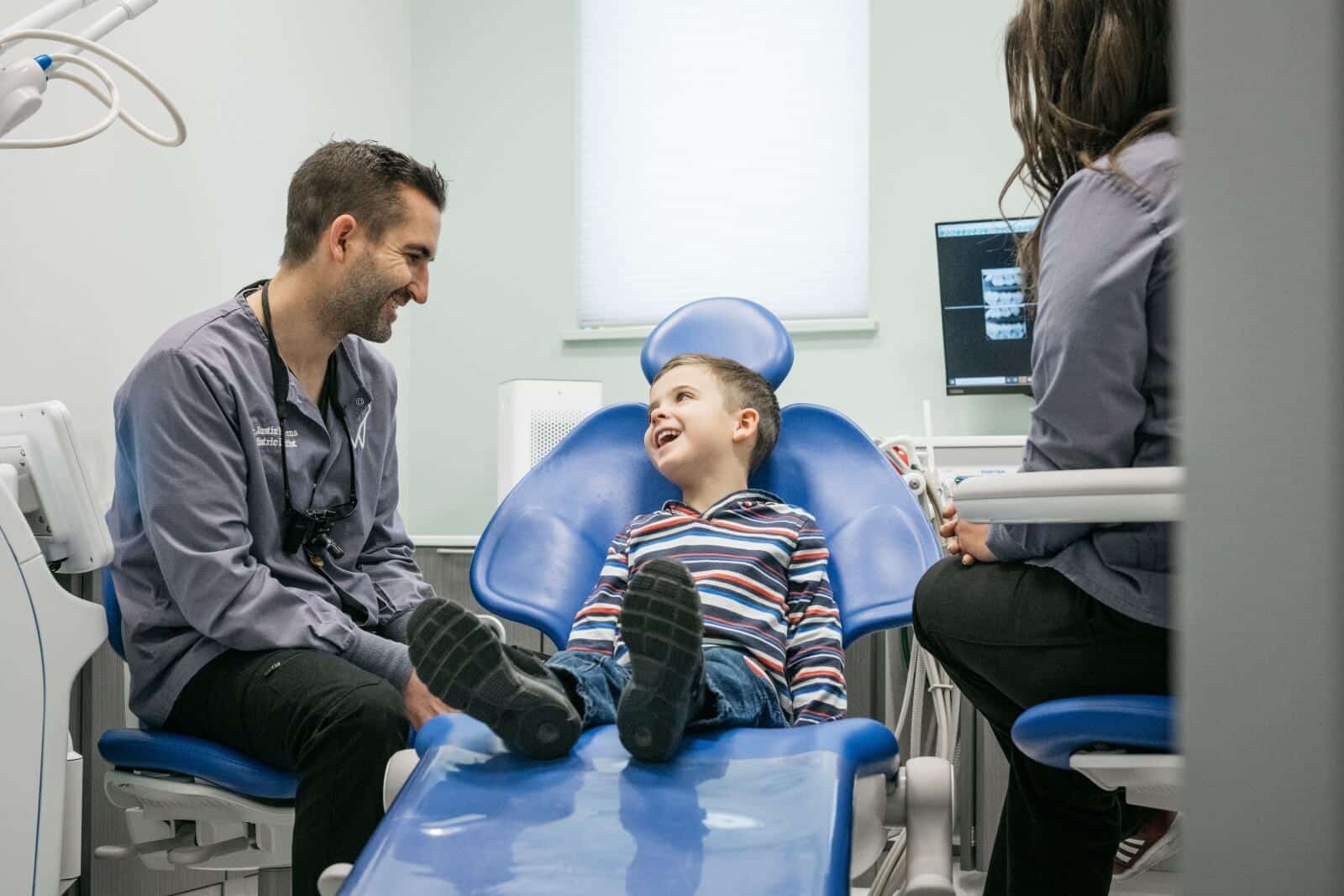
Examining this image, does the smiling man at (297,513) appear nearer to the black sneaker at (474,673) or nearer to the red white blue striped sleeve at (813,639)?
the black sneaker at (474,673)

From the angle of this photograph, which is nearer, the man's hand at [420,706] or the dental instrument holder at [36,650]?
the dental instrument holder at [36,650]

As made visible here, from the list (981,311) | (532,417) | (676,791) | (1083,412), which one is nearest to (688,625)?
(676,791)

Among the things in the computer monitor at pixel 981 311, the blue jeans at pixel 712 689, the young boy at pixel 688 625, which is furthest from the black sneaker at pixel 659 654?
the computer monitor at pixel 981 311

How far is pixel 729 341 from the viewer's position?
79.7 inches

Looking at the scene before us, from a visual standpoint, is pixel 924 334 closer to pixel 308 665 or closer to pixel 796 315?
pixel 796 315

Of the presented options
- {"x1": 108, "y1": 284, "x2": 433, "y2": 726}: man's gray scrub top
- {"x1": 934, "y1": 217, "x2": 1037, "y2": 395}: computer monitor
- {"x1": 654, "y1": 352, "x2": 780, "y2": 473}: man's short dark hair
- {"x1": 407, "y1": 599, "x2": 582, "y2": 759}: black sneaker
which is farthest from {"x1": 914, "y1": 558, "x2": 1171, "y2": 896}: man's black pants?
{"x1": 934, "y1": 217, "x2": 1037, "y2": 395}: computer monitor

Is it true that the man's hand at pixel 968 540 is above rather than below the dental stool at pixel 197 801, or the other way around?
above

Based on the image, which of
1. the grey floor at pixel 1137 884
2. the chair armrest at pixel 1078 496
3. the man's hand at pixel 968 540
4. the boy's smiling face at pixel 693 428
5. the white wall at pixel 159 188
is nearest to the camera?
the chair armrest at pixel 1078 496

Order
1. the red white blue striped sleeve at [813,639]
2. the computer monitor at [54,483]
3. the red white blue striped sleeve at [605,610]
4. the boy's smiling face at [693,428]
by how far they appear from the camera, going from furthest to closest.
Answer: the boy's smiling face at [693,428], the red white blue striped sleeve at [605,610], the red white blue striped sleeve at [813,639], the computer monitor at [54,483]

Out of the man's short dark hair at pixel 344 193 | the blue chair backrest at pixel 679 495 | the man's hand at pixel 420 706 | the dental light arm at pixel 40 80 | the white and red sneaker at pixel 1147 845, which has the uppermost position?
the dental light arm at pixel 40 80

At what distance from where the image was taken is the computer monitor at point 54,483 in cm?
155

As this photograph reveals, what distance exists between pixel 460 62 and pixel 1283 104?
12.1 ft

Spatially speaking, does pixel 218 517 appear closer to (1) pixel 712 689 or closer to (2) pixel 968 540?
(1) pixel 712 689

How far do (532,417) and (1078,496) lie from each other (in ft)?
6.93
